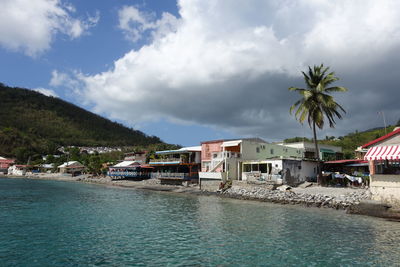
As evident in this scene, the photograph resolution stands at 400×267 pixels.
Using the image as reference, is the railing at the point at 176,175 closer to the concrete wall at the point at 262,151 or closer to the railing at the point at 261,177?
the concrete wall at the point at 262,151

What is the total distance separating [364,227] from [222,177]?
2431 cm

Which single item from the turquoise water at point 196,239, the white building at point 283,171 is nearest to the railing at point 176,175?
the white building at point 283,171

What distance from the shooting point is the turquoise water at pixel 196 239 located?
36.4ft

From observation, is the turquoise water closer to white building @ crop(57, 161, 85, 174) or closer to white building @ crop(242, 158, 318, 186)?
white building @ crop(242, 158, 318, 186)

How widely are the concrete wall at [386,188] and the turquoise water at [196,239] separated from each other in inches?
123

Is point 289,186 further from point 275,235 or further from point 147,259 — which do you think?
point 147,259

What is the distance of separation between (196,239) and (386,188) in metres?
17.1

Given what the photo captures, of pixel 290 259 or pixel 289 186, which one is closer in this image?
pixel 290 259

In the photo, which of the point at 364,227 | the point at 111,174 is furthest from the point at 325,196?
Result: the point at 111,174

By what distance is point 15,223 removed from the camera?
1806cm

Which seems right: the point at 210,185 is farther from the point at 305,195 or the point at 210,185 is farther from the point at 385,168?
the point at 385,168

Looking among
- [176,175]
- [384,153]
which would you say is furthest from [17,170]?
[384,153]

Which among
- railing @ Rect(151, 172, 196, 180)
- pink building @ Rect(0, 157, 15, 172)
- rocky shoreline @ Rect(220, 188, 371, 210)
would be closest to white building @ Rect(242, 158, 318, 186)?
rocky shoreline @ Rect(220, 188, 371, 210)

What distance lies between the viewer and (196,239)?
562 inches
